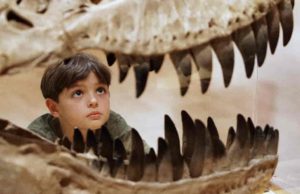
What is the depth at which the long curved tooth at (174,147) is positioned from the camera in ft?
3.89

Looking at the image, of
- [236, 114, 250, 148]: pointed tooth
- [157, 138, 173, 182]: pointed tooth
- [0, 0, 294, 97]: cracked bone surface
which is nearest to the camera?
[0, 0, 294, 97]: cracked bone surface

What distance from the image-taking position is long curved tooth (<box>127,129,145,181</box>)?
3.77 feet

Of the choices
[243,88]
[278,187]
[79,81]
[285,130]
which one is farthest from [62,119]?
[285,130]

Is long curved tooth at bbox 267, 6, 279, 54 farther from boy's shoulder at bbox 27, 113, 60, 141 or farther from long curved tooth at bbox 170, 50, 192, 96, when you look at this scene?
boy's shoulder at bbox 27, 113, 60, 141

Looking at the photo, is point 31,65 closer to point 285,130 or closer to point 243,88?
point 243,88

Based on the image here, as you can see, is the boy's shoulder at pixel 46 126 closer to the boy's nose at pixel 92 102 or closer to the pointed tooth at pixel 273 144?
the boy's nose at pixel 92 102

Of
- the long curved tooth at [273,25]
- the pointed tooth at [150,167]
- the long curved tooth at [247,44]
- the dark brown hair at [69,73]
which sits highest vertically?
the long curved tooth at [273,25]

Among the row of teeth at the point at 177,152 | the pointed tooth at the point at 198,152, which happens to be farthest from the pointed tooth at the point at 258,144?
the pointed tooth at the point at 198,152

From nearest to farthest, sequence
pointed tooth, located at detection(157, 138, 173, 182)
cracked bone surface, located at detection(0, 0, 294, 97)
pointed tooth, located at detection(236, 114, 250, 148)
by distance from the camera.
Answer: cracked bone surface, located at detection(0, 0, 294, 97) < pointed tooth, located at detection(157, 138, 173, 182) < pointed tooth, located at detection(236, 114, 250, 148)

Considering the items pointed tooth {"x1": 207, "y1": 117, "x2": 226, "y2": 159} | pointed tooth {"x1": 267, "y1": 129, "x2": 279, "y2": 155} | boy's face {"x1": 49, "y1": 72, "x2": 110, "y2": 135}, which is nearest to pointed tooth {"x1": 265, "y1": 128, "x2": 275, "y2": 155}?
pointed tooth {"x1": 267, "y1": 129, "x2": 279, "y2": 155}

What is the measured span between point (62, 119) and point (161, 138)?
0.16 meters

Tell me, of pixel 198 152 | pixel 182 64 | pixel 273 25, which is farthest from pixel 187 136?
pixel 273 25

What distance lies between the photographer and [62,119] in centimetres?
115

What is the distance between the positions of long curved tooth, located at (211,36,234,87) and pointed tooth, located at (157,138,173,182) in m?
→ 0.14
